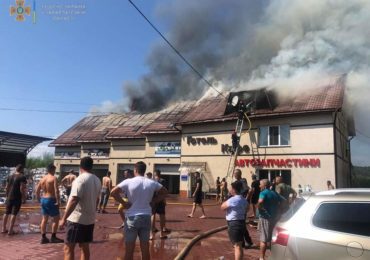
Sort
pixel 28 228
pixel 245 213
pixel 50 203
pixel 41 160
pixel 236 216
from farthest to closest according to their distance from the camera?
pixel 41 160, pixel 28 228, pixel 50 203, pixel 245 213, pixel 236 216

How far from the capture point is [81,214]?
5539 mm

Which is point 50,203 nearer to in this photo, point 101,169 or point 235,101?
point 235,101

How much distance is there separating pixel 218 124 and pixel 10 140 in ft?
45.4

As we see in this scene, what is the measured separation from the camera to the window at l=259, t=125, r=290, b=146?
2444 cm

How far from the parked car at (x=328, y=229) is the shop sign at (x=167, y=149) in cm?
2559

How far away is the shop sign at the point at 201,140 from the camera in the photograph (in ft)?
90.8

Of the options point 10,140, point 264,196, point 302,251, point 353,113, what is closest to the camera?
point 302,251

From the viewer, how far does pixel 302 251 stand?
4.51 meters

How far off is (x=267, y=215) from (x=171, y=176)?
2396cm

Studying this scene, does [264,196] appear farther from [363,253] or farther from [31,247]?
[31,247]

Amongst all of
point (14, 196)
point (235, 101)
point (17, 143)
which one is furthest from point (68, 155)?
point (14, 196)

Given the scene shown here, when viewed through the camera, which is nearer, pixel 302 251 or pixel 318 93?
pixel 302 251

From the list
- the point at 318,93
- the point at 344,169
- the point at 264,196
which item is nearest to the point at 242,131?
the point at 318,93

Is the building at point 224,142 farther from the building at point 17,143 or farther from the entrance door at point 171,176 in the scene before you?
the building at point 17,143
